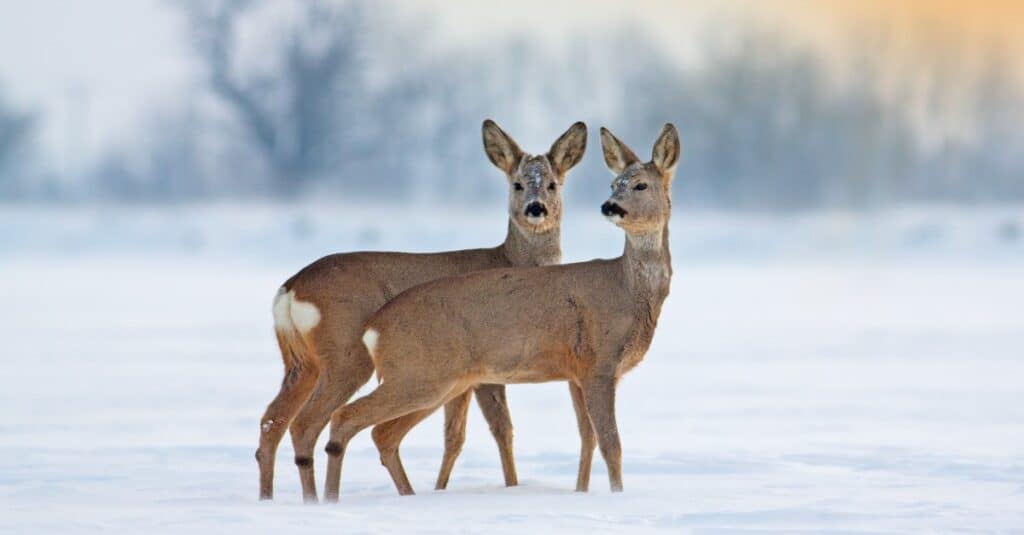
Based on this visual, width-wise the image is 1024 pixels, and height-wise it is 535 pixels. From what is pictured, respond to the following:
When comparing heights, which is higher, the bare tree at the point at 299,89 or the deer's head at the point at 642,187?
the bare tree at the point at 299,89

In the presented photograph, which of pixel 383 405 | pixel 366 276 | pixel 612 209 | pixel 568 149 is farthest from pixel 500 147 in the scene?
pixel 383 405

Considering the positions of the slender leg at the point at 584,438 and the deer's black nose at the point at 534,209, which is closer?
the slender leg at the point at 584,438

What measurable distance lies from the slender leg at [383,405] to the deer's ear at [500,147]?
190 centimetres

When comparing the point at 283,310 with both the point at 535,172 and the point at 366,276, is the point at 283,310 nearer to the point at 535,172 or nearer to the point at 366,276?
the point at 366,276

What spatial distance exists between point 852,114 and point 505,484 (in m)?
41.4

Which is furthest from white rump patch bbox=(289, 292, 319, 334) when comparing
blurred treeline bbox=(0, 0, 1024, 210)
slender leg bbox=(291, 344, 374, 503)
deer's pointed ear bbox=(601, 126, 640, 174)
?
blurred treeline bbox=(0, 0, 1024, 210)

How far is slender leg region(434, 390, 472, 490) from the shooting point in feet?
35.6

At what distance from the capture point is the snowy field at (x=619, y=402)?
30.6 feet

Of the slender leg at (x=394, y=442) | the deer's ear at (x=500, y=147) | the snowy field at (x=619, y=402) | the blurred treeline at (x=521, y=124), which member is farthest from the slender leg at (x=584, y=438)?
the blurred treeline at (x=521, y=124)

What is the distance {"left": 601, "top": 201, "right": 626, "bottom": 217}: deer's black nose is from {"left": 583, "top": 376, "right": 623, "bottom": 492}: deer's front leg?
83 centimetres

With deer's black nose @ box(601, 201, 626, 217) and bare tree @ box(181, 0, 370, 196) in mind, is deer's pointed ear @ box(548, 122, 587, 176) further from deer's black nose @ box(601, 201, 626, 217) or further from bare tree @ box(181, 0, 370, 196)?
bare tree @ box(181, 0, 370, 196)

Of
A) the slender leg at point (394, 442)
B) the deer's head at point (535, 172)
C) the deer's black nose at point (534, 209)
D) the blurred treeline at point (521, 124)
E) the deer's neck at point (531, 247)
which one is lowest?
the slender leg at point (394, 442)

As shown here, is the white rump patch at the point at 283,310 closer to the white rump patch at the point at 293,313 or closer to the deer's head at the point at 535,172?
the white rump patch at the point at 293,313

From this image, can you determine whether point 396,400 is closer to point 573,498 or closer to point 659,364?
point 573,498
